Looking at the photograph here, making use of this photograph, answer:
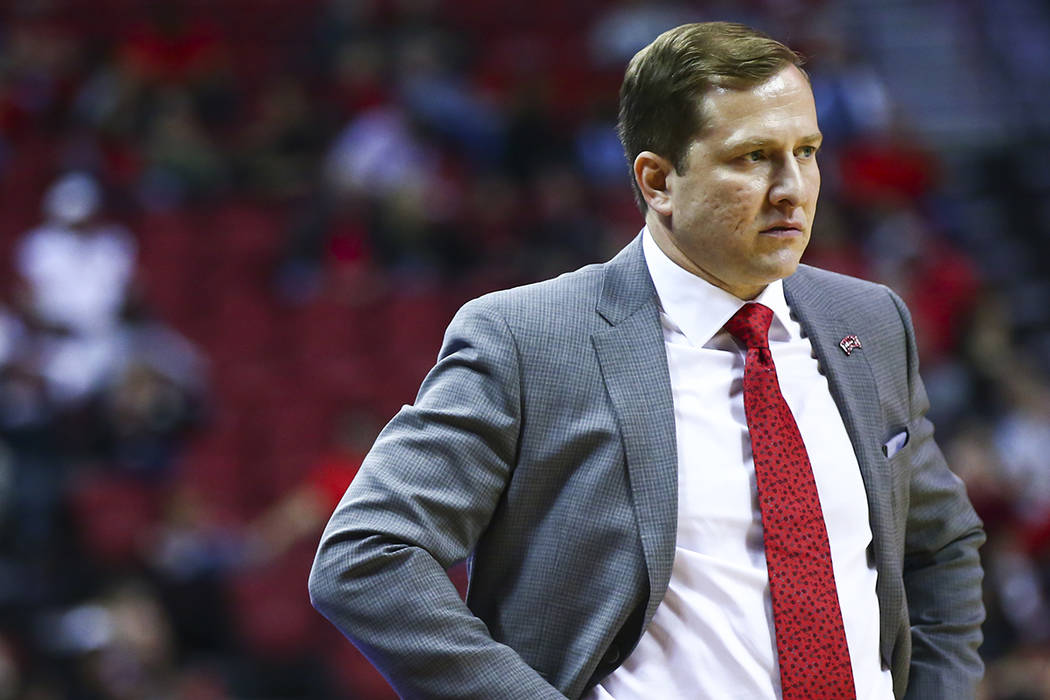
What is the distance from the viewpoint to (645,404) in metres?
1.67

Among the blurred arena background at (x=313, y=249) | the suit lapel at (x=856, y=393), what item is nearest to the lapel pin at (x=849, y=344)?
the suit lapel at (x=856, y=393)

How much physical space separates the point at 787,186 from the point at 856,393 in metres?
0.31

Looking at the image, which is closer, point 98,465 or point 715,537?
point 715,537

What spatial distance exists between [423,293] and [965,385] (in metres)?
2.92

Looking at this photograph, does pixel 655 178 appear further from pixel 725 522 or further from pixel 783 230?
→ pixel 725 522

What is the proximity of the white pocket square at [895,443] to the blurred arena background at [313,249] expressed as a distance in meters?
3.54

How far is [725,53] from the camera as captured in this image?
5.51ft

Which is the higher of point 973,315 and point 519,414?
point 519,414

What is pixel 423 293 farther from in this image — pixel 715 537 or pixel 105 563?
pixel 715 537

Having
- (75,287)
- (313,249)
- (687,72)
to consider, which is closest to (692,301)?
(687,72)

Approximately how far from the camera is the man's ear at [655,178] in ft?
5.72

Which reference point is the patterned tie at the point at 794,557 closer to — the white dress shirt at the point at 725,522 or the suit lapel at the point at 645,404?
the white dress shirt at the point at 725,522

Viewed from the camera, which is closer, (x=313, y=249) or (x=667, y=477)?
(x=667, y=477)

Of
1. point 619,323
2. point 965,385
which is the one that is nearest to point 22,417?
point 965,385
